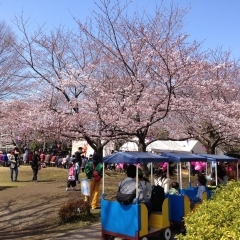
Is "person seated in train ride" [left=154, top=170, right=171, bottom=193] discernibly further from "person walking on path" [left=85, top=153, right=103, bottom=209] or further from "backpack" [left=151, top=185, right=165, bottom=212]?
"backpack" [left=151, top=185, right=165, bottom=212]

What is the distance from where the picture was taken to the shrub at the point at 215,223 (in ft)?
10.7

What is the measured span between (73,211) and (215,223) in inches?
211

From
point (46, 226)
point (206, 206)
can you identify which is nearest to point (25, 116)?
point (46, 226)

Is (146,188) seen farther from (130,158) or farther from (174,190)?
(174,190)

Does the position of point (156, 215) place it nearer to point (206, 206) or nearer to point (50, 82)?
point (206, 206)

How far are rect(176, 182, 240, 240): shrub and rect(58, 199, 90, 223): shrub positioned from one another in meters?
4.63

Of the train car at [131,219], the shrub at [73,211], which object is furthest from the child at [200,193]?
the shrub at [73,211]

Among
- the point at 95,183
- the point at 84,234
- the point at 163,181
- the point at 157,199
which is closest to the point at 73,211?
the point at 84,234

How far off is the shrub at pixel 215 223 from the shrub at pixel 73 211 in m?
4.63

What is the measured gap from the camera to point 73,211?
8.38 metres

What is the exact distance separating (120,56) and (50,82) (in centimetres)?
325

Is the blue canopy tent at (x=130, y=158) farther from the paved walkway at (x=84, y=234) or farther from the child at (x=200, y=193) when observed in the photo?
A: the child at (x=200, y=193)

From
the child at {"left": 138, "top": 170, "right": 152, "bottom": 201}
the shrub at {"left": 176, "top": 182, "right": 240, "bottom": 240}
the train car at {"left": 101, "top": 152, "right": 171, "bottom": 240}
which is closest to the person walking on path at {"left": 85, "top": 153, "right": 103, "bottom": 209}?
the train car at {"left": 101, "top": 152, "right": 171, "bottom": 240}

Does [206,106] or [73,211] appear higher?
[206,106]
